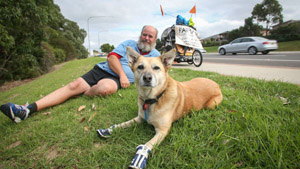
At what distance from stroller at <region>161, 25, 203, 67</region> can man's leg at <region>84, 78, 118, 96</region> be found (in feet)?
17.6

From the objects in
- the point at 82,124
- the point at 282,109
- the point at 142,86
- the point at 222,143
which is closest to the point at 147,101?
the point at 142,86

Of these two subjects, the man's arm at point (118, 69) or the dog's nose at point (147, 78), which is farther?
the man's arm at point (118, 69)

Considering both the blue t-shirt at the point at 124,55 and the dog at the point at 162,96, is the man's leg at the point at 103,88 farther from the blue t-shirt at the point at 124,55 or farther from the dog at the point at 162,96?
the dog at the point at 162,96

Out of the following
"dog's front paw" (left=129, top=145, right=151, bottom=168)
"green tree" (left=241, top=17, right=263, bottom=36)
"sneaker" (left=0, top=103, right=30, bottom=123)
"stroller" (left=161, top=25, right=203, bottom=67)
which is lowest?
"dog's front paw" (left=129, top=145, right=151, bottom=168)

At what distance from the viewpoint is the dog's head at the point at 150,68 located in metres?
1.88

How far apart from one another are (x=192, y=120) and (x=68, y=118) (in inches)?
83.8

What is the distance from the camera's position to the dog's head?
73.8 inches

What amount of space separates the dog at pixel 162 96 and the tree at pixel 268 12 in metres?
46.1

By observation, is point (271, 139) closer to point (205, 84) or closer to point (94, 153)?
point (205, 84)

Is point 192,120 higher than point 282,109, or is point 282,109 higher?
Result: point 282,109

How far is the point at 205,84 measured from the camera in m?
2.39

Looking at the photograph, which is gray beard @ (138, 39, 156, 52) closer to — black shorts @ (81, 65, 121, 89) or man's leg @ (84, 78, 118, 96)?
black shorts @ (81, 65, 121, 89)

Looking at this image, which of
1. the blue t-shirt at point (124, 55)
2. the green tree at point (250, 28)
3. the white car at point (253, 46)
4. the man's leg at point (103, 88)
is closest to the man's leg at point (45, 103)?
the man's leg at point (103, 88)

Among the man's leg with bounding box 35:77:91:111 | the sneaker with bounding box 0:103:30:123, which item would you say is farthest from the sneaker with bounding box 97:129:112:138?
the man's leg with bounding box 35:77:91:111
